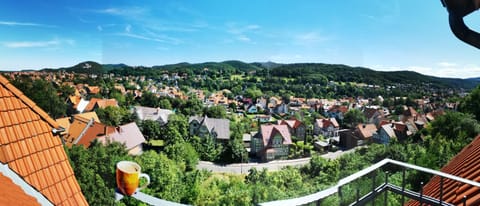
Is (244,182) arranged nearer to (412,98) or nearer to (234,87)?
(234,87)

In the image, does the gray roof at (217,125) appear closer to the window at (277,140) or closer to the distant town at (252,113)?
the distant town at (252,113)

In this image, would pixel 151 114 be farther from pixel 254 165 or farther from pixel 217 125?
pixel 254 165

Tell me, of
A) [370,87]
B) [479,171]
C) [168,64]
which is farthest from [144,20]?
[479,171]

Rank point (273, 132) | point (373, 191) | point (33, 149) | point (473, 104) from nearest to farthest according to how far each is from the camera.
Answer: point (373, 191) < point (33, 149) < point (473, 104) < point (273, 132)

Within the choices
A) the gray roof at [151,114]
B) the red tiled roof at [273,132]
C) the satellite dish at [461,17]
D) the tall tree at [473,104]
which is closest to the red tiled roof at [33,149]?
the satellite dish at [461,17]

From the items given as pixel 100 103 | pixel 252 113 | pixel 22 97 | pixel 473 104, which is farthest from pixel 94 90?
pixel 473 104
